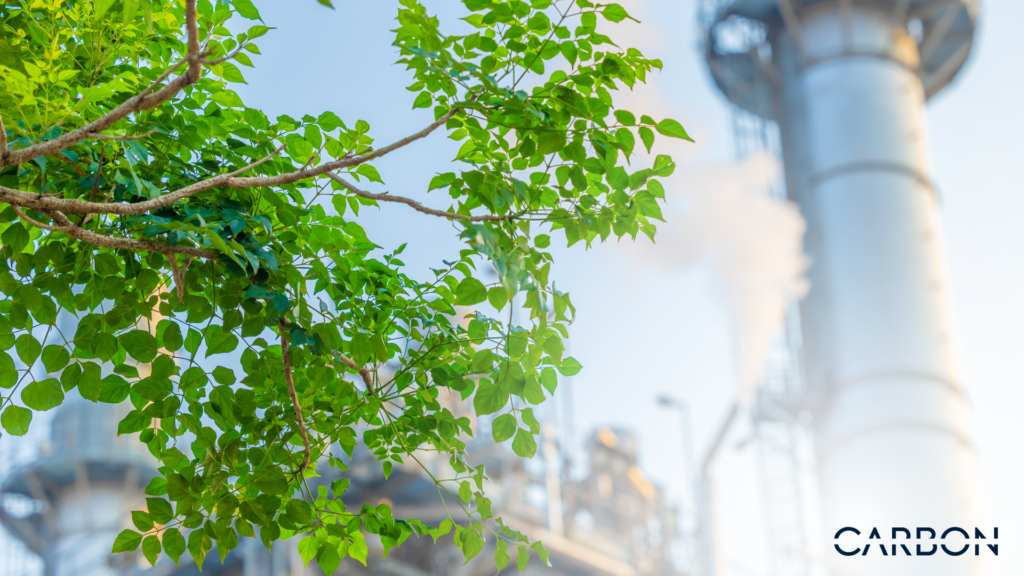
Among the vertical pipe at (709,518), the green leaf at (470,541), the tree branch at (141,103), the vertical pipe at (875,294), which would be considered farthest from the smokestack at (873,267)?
the tree branch at (141,103)

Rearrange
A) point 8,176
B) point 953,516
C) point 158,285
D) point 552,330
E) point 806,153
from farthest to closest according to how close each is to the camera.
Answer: point 806,153
point 953,516
point 158,285
point 552,330
point 8,176

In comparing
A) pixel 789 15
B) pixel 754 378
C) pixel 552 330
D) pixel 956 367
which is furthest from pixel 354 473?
pixel 552 330

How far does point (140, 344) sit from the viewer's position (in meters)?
3.02

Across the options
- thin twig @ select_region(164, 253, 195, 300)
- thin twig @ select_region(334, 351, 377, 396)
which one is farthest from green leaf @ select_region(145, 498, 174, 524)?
thin twig @ select_region(164, 253, 195, 300)

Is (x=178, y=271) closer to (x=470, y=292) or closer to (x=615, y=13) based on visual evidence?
(x=470, y=292)

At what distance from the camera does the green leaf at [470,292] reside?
2775 millimetres

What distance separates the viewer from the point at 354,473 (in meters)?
17.7

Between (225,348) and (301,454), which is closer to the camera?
(225,348)

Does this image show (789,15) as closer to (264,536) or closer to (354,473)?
(354,473)

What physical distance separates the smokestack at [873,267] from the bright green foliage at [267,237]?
15912 millimetres

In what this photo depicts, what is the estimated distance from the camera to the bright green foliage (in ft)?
9.10

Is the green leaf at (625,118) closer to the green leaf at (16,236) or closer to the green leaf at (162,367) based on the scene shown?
the green leaf at (162,367)

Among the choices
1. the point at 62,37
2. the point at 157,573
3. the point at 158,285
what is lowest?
the point at 157,573

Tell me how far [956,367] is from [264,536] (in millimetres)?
18125
